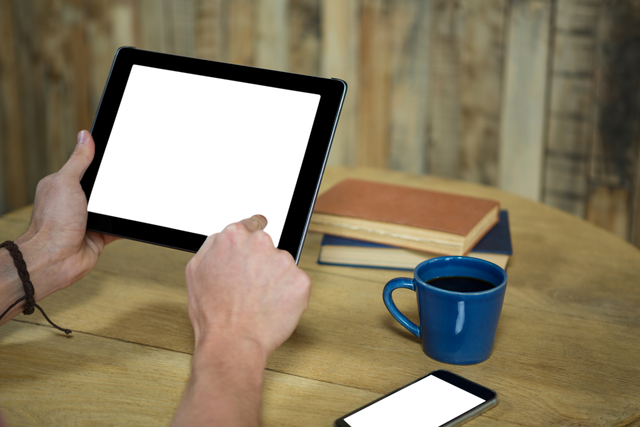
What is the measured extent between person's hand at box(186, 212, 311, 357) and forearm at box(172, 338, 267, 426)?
1 cm

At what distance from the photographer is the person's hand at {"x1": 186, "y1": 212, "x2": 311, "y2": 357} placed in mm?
697

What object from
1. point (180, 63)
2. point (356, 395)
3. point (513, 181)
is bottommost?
point (513, 181)

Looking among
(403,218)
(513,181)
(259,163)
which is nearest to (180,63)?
(259,163)

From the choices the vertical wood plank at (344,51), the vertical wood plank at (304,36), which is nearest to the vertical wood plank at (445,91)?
the vertical wood plank at (344,51)

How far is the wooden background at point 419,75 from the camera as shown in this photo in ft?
6.33

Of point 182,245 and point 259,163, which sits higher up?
point 259,163

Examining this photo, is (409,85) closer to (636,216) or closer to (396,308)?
(636,216)

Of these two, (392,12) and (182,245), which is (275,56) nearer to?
(392,12)

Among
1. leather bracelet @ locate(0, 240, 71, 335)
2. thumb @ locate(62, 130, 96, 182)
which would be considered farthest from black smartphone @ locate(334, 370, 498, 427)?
thumb @ locate(62, 130, 96, 182)

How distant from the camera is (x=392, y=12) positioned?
6.88 feet

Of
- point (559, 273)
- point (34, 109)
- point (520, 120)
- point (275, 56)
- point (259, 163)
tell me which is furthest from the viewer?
point (34, 109)

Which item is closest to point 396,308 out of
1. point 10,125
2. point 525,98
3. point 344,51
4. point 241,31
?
point 525,98

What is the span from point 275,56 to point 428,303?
1.67m

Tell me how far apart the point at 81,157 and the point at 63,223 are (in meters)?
0.10
